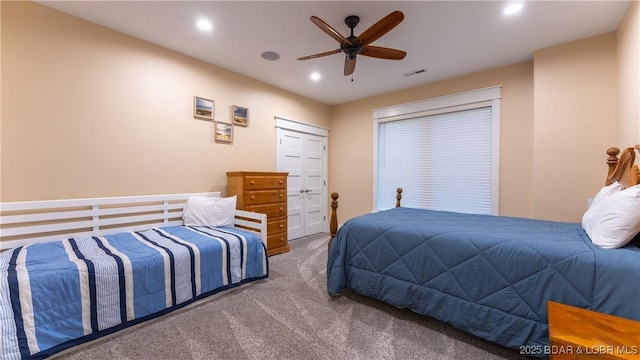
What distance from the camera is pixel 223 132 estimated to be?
357 centimetres

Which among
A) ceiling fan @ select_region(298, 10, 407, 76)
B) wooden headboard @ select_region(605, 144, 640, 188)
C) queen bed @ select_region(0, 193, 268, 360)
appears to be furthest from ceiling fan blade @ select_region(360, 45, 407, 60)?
queen bed @ select_region(0, 193, 268, 360)

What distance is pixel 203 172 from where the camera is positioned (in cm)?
339

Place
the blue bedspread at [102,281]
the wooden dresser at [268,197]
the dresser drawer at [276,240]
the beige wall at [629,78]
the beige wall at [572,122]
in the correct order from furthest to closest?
1. the dresser drawer at [276,240]
2. the wooden dresser at [268,197]
3. the beige wall at [572,122]
4. the beige wall at [629,78]
5. the blue bedspread at [102,281]

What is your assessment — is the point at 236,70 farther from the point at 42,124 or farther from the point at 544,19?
the point at 544,19

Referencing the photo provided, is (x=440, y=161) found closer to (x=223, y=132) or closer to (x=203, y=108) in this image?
(x=223, y=132)

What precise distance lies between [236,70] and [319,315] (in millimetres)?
3344

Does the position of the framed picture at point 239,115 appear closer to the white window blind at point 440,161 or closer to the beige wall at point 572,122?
the white window blind at point 440,161

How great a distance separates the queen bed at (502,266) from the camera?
1374 millimetres

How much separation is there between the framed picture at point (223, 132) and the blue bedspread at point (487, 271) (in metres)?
2.23

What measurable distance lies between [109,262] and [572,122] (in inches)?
182

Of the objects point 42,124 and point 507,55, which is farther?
point 507,55

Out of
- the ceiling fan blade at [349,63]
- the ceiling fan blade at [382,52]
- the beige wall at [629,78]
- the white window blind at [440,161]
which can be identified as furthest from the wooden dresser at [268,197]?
the beige wall at [629,78]

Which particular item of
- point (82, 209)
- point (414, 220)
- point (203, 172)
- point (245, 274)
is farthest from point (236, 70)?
point (414, 220)

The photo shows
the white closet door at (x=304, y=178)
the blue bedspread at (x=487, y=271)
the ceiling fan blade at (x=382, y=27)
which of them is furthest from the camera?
the white closet door at (x=304, y=178)
